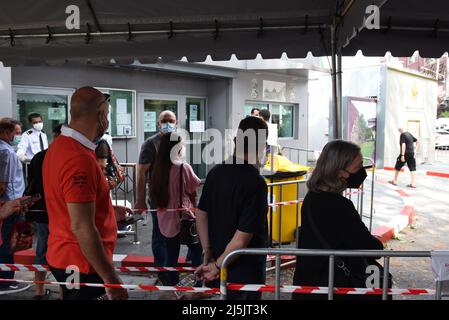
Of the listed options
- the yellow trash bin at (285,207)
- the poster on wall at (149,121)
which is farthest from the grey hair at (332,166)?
the poster on wall at (149,121)

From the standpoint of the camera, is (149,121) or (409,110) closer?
(149,121)

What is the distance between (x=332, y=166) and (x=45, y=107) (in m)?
8.03

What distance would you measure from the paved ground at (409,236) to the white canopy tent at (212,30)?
2.51 m

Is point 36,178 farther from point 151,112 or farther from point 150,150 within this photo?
point 151,112

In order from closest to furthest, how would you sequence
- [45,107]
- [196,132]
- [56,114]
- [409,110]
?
[45,107] < [56,114] < [196,132] < [409,110]

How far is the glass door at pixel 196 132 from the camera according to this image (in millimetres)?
12194

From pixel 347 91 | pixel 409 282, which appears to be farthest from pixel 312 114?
pixel 409 282

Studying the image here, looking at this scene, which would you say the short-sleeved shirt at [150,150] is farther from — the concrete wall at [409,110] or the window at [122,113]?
the concrete wall at [409,110]

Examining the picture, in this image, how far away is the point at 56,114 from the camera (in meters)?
9.29

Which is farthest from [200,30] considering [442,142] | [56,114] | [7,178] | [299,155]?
[442,142]

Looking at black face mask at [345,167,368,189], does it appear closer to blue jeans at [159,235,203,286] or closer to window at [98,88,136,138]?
blue jeans at [159,235,203,286]

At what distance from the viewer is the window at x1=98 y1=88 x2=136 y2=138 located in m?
10.2

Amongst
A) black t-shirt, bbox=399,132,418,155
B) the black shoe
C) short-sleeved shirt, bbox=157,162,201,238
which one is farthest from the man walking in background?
black t-shirt, bbox=399,132,418,155
